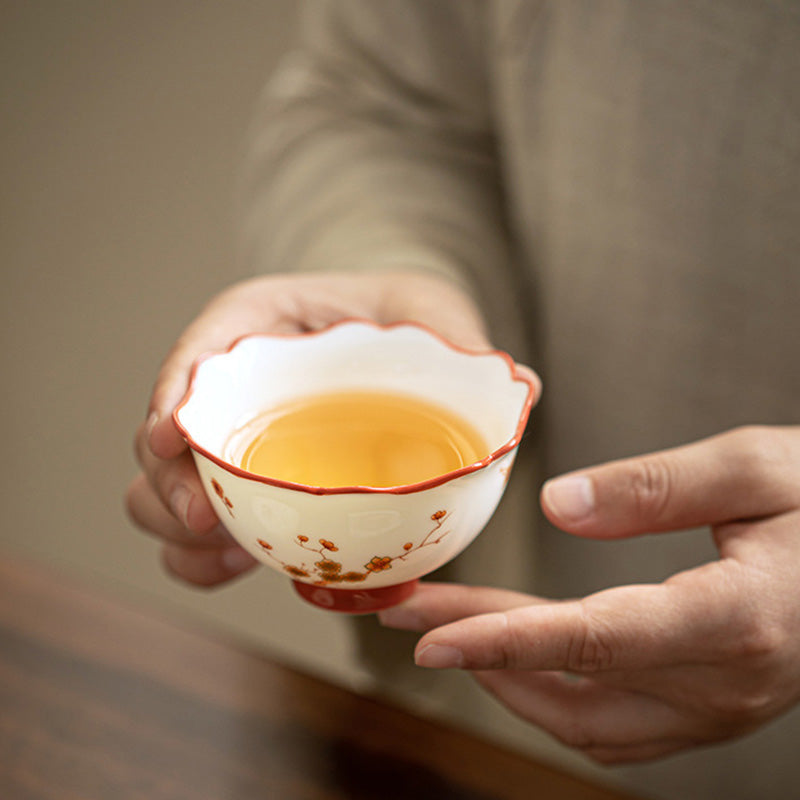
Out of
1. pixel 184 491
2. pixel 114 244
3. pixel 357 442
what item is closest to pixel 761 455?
pixel 357 442

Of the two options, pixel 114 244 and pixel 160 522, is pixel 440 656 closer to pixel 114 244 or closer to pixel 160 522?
pixel 160 522

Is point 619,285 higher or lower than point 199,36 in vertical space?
lower

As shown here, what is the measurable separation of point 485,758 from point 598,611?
0.81 ft

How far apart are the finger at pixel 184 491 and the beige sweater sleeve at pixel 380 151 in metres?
0.34

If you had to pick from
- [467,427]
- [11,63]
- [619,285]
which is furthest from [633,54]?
[11,63]

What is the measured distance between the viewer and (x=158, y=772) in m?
0.61

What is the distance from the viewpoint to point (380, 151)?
2.90 ft

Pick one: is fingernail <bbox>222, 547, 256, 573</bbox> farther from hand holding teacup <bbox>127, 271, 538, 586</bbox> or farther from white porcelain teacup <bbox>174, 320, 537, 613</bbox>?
white porcelain teacup <bbox>174, 320, 537, 613</bbox>

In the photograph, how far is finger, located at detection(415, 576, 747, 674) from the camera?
0.46 meters

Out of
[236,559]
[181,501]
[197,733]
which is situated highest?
[181,501]

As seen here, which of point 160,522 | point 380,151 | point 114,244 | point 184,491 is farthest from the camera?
point 114,244

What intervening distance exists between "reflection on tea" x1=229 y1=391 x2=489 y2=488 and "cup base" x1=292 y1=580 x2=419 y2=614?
63 millimetres

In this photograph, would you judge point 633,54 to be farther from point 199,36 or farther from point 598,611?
point 199,36

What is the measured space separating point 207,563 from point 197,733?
15cm
